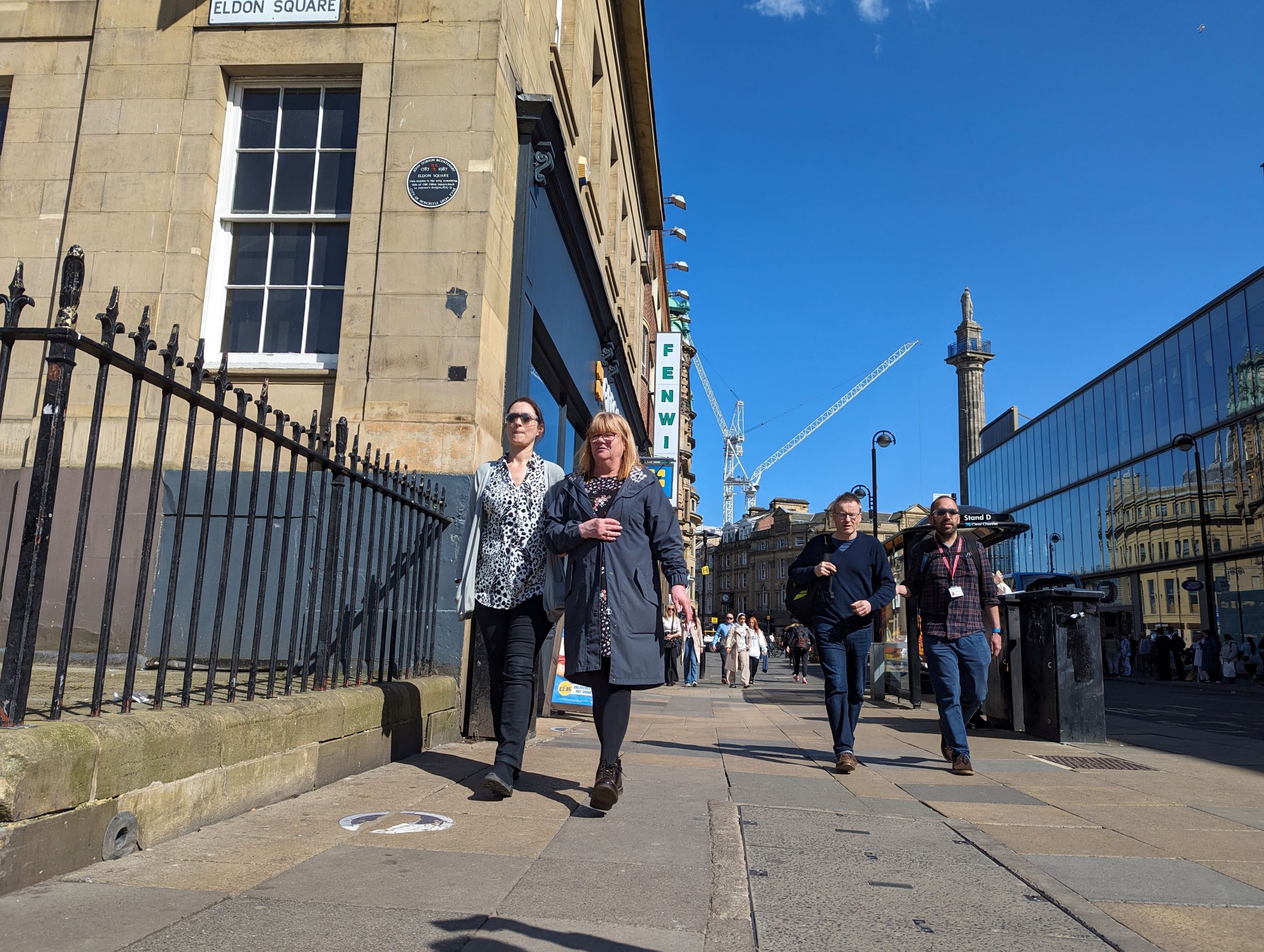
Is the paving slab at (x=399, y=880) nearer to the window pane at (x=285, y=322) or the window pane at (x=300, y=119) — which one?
the window pane at (x=285, y=322)

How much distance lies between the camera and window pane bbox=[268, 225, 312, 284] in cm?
734

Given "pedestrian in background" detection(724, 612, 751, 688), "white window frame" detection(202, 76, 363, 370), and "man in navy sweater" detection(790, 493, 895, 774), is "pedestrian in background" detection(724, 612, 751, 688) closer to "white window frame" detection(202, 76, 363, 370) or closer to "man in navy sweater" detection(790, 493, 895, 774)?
"man in navy sweater" detection(790, 493, 895, 774)

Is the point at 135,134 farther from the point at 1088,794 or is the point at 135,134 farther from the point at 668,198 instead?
the point at 668,198

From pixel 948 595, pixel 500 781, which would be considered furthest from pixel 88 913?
pixel 948 595

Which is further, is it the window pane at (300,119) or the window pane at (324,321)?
the window pane at (300,119)

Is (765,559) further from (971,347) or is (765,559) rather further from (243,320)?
(243,320)

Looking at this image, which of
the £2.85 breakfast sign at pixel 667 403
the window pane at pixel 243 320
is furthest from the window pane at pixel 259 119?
the £2.85 breakfast sign at pixel 667 403

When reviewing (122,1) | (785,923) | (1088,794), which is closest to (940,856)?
(785,923)

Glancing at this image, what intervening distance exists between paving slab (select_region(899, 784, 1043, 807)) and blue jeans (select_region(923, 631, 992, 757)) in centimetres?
57

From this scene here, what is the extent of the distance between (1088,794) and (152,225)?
7.37 meters

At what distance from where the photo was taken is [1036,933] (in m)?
2.60

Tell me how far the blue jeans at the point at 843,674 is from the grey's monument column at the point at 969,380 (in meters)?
97.5

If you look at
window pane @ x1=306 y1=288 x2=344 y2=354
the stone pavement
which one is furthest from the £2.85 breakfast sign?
the stone pavement

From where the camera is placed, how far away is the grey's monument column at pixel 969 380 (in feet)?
331
